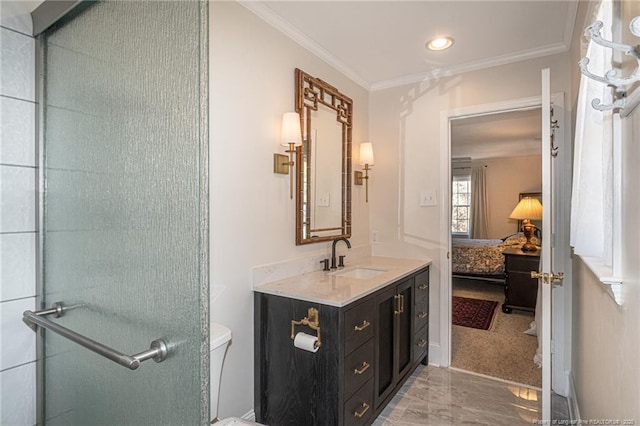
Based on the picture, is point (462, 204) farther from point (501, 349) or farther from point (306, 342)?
point (306, 342)

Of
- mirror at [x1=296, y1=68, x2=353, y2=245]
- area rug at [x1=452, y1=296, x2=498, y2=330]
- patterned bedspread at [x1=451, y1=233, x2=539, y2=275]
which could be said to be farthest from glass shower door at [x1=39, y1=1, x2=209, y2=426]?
patterned bedspread at [x1=451, y1=233, x2=539, y2=275]

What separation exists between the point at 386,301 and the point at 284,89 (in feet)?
5.05

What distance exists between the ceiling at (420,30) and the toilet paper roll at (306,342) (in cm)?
185

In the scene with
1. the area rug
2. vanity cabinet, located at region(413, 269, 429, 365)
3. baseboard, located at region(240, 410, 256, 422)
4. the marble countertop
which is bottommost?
the area rug

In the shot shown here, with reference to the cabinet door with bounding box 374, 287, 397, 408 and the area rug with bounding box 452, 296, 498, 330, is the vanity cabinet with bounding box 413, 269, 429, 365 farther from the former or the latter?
the area rug with bounding box 452, 296, 498, 330

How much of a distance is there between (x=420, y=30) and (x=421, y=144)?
3.22 ft

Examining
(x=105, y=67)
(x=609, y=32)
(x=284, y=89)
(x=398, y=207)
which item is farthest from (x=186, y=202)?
(x=398, y=207)

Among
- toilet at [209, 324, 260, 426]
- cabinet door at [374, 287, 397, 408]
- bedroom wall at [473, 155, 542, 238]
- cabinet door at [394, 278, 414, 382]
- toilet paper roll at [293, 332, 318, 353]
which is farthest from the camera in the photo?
bedroom wall at [473, 155, 542, 238]

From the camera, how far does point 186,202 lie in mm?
751

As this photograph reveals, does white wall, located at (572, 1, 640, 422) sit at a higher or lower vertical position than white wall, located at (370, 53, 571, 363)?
lower

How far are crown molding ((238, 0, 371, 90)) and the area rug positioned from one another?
2844 millimetres

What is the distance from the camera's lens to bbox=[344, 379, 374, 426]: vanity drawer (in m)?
1.73

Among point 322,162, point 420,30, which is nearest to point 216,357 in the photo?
point 322,162

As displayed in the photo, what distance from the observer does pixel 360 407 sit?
1.85 metres
